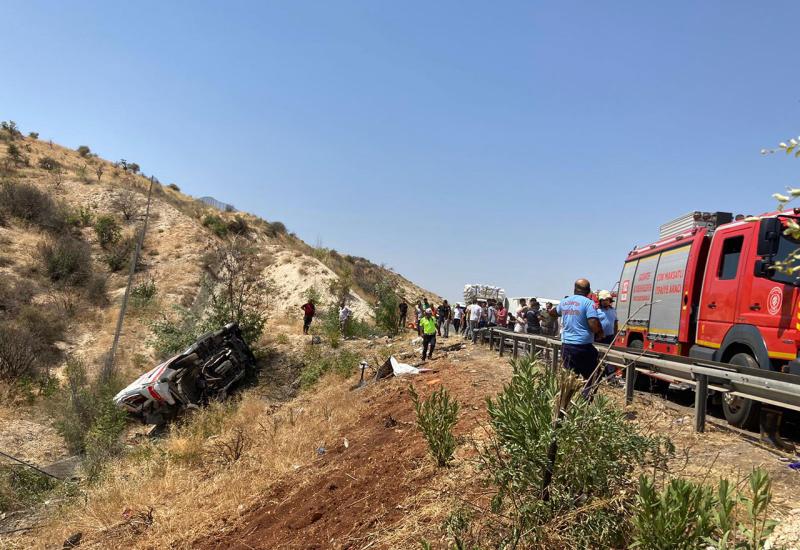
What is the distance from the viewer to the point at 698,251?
8.47m

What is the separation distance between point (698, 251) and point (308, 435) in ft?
24.1

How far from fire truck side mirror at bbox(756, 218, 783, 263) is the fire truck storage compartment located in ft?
6.07

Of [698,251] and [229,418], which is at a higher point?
[698,251]

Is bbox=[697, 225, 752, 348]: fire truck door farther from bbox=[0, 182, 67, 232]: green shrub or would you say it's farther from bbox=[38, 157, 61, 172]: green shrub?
bbox=[38, 157, 61, 172]: green shrub

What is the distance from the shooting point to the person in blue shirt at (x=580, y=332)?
19.5 feet

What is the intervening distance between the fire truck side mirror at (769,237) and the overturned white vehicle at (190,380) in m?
13.0

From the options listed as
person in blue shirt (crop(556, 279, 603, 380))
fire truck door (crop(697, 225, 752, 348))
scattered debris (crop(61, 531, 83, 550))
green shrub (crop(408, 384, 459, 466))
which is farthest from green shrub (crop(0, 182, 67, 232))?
fire truck door (crop(697, 225, 752, 348))

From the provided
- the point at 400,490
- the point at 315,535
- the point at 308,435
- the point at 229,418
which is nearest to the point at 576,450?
the point at 400,490

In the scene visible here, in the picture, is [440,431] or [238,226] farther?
[238,226]

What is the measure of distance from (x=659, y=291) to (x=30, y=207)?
34.3 m

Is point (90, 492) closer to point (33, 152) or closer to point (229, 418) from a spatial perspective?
point (229, 418)

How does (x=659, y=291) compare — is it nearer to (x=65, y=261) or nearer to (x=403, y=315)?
(x=403, y=315)

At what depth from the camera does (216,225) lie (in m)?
39.0

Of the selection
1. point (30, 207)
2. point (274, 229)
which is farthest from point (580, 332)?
point (274, 229)
